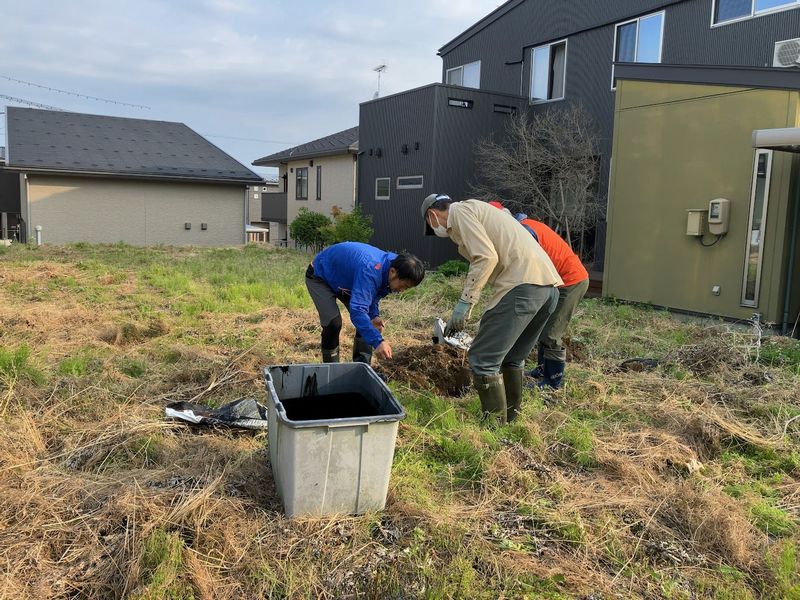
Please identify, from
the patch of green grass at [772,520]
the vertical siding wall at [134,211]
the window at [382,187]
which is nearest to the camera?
the patch of green grass at [772,520]

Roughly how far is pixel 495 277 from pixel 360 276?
788 mm

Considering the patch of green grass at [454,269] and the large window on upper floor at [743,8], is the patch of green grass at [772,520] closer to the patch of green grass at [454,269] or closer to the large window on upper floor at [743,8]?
the patch of green grass at [454,269]

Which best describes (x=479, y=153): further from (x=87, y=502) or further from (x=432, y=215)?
(x=87, y=502)

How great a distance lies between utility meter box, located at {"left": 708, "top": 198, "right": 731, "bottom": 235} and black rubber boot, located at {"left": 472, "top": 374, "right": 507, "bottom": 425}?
5082 mm

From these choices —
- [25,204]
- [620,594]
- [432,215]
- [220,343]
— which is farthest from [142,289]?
[25,204]

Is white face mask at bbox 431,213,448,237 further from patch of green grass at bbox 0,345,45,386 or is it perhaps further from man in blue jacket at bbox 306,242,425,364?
patch of green grass at bbox 0,345,45,386

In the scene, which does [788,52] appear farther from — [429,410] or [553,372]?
[429,410]

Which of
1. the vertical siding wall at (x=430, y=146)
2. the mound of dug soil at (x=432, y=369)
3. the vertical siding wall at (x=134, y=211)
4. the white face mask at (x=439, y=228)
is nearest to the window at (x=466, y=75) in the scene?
the vertical siding wall at (x=430, y=146)

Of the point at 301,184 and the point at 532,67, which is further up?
the point at 532,67

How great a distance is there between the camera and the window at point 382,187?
15986mm

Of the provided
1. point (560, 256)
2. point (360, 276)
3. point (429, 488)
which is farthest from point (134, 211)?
point (429, 488)

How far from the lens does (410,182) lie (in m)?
15.1

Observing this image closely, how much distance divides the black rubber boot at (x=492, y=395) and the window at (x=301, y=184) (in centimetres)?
2055

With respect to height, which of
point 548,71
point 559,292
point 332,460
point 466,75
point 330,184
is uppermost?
point 466,75
